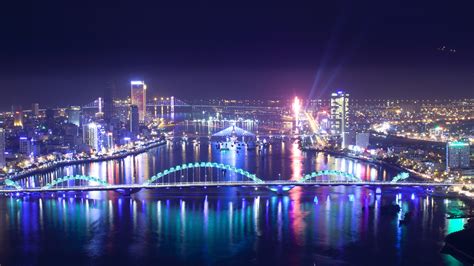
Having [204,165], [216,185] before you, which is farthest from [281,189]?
[204,165]

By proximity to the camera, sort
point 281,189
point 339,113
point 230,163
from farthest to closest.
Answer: point 339,113
point 230,163
point 281,189

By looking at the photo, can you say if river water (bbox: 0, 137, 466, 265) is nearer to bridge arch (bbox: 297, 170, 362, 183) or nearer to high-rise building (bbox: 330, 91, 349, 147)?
bridge arch (bbox: 297, 170, 362, 183)

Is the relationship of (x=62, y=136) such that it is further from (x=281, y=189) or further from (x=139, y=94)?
(x=281, y=189)

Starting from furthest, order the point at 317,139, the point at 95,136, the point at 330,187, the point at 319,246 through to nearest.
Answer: the point at 317,139
the point at 95,136
the point at 330,187
the point at 319,246

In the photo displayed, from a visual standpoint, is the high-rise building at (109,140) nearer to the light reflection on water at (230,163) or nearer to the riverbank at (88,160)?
the riverbank at (88,160)

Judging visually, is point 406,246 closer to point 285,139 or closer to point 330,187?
point 330,187

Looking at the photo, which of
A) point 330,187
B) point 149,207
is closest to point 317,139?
point 330,187

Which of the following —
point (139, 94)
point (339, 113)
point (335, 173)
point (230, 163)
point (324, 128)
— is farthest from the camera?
point (139, 94)

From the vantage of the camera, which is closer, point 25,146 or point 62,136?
point 25,146
